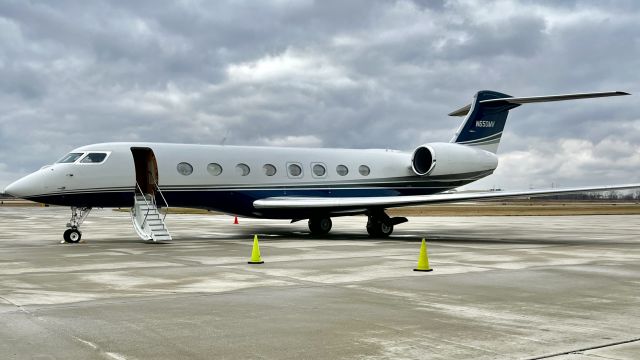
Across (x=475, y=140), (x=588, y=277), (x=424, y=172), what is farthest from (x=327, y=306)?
(x=475, y=140)

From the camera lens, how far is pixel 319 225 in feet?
77.5

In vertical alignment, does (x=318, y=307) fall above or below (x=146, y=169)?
below

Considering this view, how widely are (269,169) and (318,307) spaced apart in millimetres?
14069

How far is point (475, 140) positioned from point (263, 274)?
16.0 meters

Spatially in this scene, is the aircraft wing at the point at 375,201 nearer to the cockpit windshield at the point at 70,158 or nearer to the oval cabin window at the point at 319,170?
the oval cabin window at the point at 319,170

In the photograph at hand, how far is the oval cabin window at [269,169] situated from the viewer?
69.7 ft

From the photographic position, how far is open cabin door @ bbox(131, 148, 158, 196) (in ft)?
63.3

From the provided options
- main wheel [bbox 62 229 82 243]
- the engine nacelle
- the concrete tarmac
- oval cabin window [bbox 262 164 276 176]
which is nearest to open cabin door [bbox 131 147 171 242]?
main wheel [bbox 62 229 82 243]

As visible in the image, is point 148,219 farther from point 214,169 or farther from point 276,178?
point 276,178

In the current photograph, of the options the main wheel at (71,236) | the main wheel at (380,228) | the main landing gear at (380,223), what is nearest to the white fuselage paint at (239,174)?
the main wheel at (71,236)

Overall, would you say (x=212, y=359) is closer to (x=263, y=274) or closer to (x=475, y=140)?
(x=263, y=274)

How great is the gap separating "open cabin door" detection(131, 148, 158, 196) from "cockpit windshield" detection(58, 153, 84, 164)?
1.59 metres

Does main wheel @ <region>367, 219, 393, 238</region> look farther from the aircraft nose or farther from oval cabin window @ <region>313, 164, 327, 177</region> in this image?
the aircraft nose

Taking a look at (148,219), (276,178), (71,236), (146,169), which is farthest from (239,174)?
(71,236)
